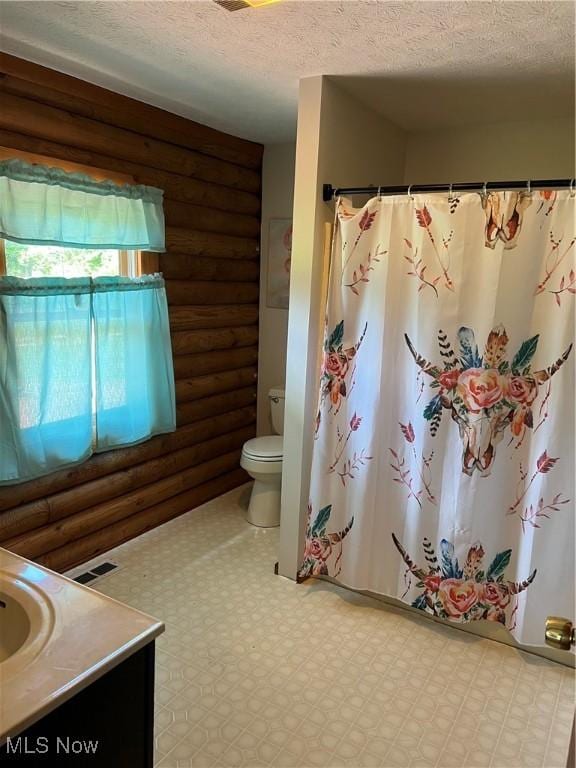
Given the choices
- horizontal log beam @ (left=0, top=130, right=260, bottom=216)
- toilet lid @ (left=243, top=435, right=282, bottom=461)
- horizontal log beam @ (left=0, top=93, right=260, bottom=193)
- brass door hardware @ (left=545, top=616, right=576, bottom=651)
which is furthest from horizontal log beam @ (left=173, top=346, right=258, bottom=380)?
brass door hardware @ (left=545, top=616, right=576, bottom=651)

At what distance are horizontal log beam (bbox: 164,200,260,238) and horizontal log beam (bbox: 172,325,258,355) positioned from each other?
64 cm

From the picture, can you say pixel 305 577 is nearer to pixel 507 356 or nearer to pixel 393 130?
pixel 507 356

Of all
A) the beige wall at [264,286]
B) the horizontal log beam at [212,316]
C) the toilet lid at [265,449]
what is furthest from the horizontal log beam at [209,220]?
the toilet lid at [265,449]

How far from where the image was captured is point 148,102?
296 centimetres

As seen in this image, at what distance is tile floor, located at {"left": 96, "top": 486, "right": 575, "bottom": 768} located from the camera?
1877 millimetres

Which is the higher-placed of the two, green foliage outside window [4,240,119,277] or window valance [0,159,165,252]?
window valance [0,159,165,252]

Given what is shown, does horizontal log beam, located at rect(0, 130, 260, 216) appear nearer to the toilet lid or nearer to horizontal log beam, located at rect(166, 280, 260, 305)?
horizontal log beam, located at rect(166, 280, 260, 305)

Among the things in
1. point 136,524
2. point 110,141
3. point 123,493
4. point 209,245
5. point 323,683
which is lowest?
point 323,683

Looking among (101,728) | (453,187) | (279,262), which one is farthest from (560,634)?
(279,262)

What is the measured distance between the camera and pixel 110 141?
9.23 feet

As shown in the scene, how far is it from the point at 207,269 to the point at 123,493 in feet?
4.81

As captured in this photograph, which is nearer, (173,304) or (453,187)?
(453,187)

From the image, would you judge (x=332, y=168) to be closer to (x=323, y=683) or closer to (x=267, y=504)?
(x=267, y=504)

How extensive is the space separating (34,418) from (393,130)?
2379 millimetres
